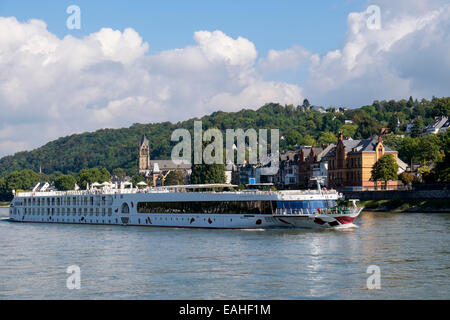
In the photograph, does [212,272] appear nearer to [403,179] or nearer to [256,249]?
[256,249]

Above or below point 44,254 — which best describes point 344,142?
above

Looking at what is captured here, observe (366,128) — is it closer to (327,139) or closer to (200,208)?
(327,139)

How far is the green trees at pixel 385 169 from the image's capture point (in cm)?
10025

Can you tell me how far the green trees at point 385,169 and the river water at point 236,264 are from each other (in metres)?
47.0

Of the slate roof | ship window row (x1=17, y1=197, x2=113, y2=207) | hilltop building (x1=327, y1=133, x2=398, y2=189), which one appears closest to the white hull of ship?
ship window row (x1=17, y1=197, x2=113, y2=207)

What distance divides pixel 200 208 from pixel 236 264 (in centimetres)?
2443

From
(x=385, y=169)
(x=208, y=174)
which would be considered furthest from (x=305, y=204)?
(x=208, y=174)

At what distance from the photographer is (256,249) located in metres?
41.4

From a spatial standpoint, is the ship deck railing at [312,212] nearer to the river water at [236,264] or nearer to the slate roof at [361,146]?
the river water at [236,264]

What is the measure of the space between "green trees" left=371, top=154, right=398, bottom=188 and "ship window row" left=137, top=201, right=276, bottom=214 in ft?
158
